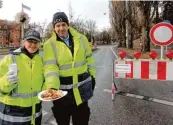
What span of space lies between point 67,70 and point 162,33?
4907mm

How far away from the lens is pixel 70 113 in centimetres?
418

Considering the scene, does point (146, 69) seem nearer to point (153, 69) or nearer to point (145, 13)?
point (153, 69)

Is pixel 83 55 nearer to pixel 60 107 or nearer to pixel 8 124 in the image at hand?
pixel 60 107

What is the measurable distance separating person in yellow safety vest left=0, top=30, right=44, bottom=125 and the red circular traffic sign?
502 cm

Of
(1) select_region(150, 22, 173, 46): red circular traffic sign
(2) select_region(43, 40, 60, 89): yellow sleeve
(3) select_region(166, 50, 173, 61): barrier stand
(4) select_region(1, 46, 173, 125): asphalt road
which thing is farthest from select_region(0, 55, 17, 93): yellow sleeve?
(1) select_region(150, 22, 173, 46): red circular traffic sign

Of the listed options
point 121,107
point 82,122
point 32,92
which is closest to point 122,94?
point 121,107

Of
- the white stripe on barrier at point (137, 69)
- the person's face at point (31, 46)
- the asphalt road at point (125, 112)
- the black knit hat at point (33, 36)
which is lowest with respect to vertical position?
the asphalt road at point (125, 112)

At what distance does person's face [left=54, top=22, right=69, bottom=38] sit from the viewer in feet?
13.1

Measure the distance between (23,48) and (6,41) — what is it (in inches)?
3473

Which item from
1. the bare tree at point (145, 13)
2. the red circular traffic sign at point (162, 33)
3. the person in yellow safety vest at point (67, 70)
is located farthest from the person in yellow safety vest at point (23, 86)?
the bare tree at point (145, 13)

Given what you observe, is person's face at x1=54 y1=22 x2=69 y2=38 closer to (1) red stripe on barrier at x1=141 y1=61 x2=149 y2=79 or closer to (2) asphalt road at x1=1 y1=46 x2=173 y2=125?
(2) asphalt road at x1=1 y1=46 x2=173 y2=125

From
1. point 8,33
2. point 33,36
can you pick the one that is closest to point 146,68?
point 33,36

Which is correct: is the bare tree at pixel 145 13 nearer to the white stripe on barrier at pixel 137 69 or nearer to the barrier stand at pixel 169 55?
the white stripe on barrier at pixel 137 69

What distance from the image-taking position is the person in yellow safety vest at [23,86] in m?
3.68
